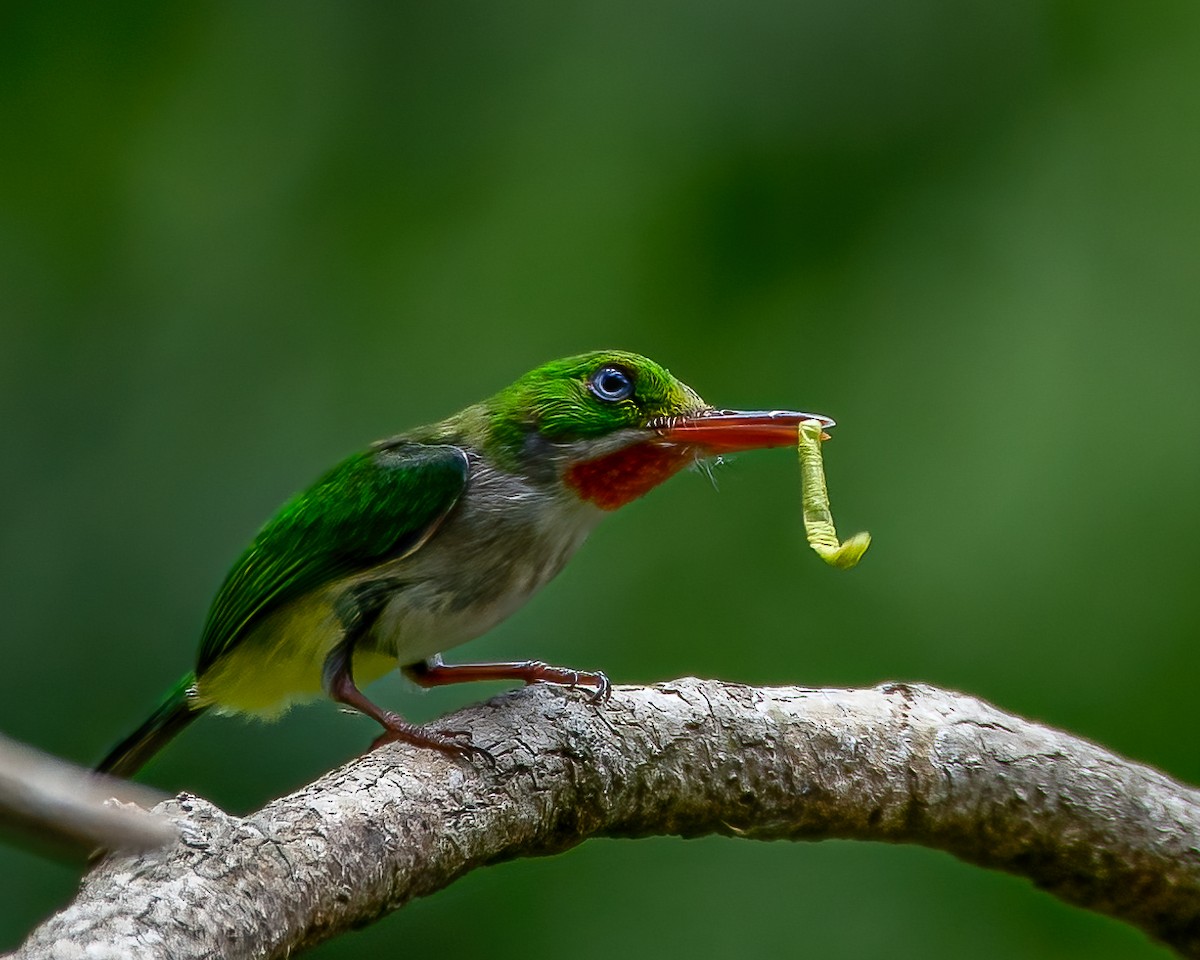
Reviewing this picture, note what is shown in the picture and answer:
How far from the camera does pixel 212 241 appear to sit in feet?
14.6

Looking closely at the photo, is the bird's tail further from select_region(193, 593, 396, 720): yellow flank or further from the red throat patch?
the red throat patch

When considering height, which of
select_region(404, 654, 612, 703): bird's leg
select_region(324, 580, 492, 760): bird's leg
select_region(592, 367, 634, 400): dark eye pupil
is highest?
select_region(592, 367, 634, 400): dark eye pupil

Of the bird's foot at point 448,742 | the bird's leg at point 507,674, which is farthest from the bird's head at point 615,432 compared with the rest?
the bird's foot at point 448,742

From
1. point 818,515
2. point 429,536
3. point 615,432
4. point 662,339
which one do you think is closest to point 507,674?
point 429,536

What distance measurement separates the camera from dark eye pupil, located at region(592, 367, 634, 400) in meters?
3.19

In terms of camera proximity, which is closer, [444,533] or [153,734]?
[444,533]

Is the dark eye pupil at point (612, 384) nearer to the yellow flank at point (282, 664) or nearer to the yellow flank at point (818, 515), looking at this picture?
the yellow flank at point (818, 515)

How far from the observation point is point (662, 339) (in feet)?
14.7

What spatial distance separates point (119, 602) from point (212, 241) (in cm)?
118

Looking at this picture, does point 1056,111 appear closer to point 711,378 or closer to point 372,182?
point 711,378

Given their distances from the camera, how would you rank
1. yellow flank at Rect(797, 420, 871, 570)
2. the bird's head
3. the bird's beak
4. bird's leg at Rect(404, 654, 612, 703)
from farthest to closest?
the bird's head < the bird's beak < bird's leg at Rect(404, 654, 612, 703) < yellow flank at Rect(797, 420, 871, 570)

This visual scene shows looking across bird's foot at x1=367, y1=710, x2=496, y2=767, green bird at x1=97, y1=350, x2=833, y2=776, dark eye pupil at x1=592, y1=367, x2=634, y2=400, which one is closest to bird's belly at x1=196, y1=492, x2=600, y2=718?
green bird at x1=97, y1=350, x2=833, y2=776

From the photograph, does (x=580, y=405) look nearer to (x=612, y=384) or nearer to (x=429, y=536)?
(x=612, y=384)

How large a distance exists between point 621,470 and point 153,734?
1259mm
